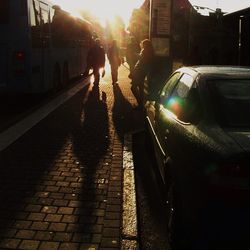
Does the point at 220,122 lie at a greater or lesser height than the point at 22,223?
greater

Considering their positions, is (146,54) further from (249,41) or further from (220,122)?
(220,122)

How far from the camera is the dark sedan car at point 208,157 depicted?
3.61 m

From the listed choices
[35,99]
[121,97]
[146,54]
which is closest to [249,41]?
[121,97]

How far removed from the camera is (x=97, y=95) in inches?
671

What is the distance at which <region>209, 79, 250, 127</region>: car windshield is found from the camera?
4.29 meters

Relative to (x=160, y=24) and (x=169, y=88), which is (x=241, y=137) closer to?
(x=169, y=88)

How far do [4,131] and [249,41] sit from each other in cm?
1106

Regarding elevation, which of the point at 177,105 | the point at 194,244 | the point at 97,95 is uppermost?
the point at 177,105

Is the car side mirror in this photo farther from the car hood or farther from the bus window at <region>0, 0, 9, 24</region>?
the bus window at <region>0, 0, 9, 24</region>

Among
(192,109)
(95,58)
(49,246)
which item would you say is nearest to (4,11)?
(95,58)

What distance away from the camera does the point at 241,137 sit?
12.7ft

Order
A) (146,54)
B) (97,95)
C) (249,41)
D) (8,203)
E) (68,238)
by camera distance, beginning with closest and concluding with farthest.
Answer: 1. (68,238)
2. (8,203)
3. (146,54)
4. (97,95)
5. (249,41)

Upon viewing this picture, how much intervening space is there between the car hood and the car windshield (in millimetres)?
187

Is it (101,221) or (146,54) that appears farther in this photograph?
(146,54)
